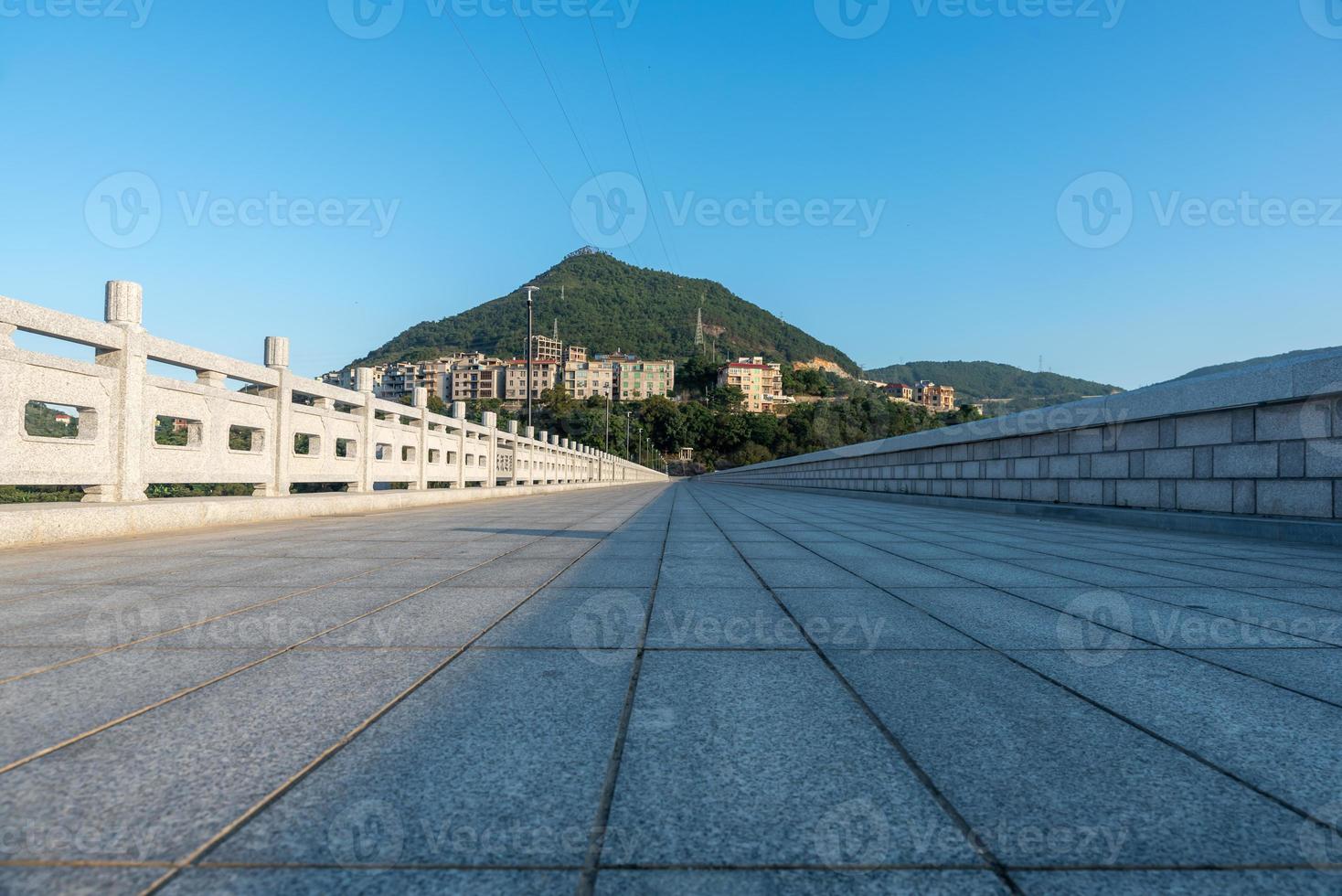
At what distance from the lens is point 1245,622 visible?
137 inches

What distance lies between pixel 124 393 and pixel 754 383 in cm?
14518

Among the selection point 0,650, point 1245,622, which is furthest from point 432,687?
point 1245,622

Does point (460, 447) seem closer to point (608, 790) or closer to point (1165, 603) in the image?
point (1165, 603)

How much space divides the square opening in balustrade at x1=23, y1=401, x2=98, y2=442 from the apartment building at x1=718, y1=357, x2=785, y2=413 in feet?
455

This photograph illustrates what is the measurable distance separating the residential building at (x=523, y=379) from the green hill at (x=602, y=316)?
1221cm

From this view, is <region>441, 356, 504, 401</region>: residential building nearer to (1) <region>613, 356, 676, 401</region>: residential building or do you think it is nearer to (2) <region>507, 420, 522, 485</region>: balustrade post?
(1) <region>613, 356, 676, 401</region>: residential building

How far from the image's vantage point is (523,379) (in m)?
134

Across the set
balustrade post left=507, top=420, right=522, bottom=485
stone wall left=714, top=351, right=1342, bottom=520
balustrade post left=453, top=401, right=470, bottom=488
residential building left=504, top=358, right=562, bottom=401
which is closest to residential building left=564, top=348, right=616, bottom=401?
residential building left=504, top=358, right=562, bottom=401

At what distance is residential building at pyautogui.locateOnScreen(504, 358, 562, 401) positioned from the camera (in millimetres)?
135250

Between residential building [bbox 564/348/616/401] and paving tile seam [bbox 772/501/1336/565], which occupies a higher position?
residential building [bbox 564/348/616/401]

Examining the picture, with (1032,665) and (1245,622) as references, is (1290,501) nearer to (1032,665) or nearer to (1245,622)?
(1245,622)

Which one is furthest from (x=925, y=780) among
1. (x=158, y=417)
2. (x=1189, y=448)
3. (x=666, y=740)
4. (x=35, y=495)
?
(x=35, y=495)

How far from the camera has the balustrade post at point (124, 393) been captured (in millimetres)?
6992

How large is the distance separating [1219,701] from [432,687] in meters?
2.63
